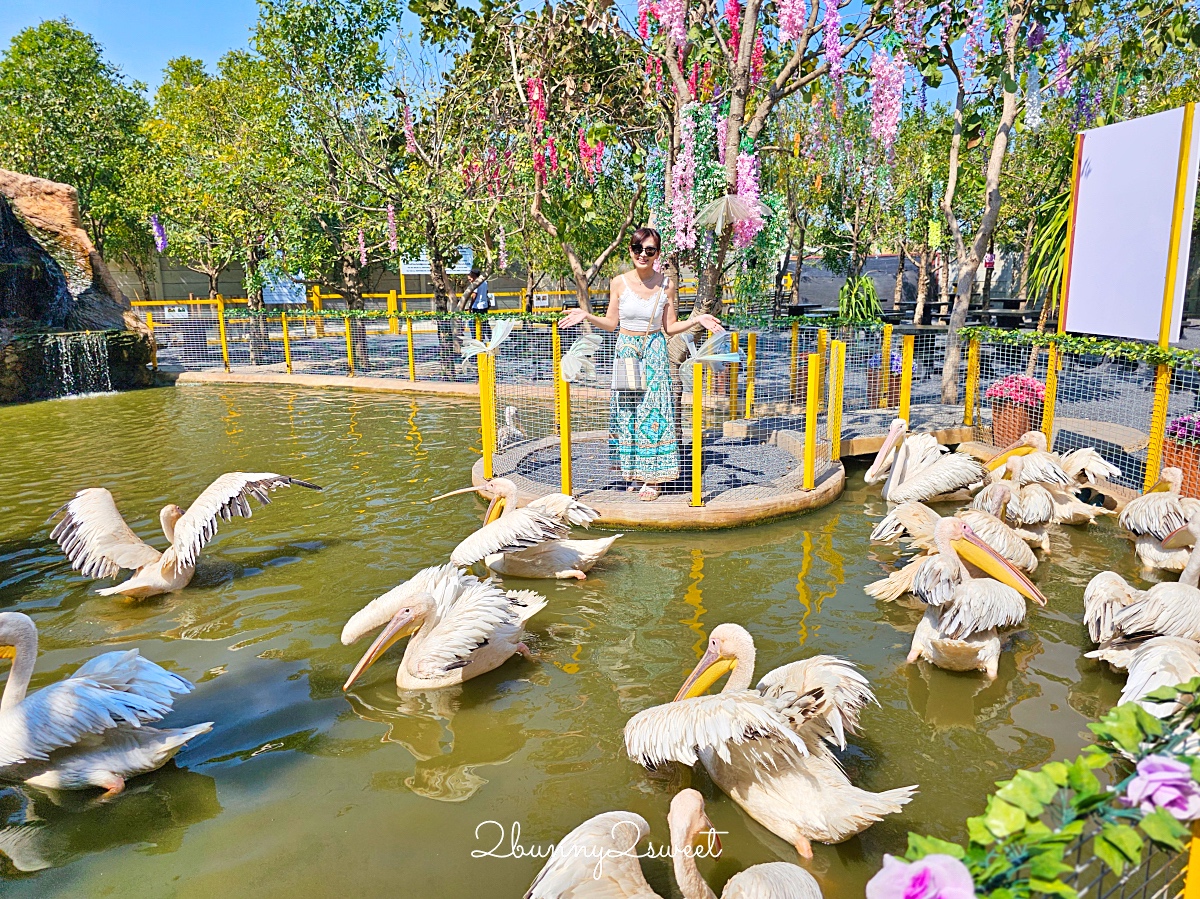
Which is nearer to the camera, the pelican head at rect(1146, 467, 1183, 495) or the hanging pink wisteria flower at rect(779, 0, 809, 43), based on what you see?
the pelican head at rect(1146, 467, 1183, 495)

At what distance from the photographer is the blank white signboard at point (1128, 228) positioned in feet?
22.3

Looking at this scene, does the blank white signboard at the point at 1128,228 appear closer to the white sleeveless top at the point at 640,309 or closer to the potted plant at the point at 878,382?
the potted plant at the point at 878,382

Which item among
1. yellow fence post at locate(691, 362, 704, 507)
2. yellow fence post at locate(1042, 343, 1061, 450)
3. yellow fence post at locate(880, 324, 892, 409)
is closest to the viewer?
yellow fence post at locate(691, 362, 704, 507)

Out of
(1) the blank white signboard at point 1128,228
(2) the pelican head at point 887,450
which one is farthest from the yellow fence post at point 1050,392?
(2) the pelican head at point 887,450

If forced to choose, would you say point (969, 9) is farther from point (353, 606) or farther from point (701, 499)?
point (353, 606)

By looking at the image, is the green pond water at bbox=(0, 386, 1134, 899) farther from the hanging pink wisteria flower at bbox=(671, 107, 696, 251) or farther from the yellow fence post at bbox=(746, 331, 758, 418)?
the hanging pink wisteria flower at bbox=(671, 107, 696, 251)

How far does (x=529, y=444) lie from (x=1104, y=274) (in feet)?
20.6

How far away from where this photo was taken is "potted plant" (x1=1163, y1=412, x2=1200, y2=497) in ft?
20.5

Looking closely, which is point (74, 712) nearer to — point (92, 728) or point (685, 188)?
point (92, 728)

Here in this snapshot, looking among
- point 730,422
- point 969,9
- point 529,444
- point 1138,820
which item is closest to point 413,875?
point 1138,820

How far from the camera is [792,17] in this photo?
9297 mm

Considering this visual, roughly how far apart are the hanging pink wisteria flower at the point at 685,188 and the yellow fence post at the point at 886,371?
111 inches

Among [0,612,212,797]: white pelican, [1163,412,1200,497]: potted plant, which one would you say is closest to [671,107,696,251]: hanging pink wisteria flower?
[1163,412,1200,497]: potted plant

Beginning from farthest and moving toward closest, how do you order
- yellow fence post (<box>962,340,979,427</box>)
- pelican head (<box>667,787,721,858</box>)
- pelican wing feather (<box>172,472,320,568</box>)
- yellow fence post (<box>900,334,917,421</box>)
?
yellow fence post (<box>962,340,979,427</box>)
yellow fence post (<box>900,334,917,421</box>)
pelican wing feather (<box>172,472,320,568</box>)
pelican head (<box>667,787,721,858</box>)
